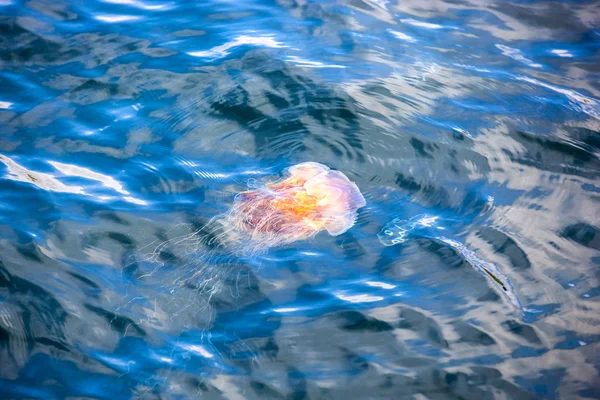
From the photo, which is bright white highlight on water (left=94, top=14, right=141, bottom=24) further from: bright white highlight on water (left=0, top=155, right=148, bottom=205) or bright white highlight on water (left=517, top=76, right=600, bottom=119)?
bright white highlight on water (left=517, top=76, right=600, bottom=119)

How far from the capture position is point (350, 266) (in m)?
4.49

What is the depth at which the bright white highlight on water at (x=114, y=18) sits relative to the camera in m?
7.42

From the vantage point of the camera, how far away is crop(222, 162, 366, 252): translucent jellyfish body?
187 inches

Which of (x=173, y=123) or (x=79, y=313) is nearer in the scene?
(x=79, y=313)

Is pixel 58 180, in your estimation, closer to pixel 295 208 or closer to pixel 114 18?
pixel 295 208

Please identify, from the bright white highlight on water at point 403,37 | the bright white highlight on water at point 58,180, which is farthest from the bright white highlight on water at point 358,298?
the bright white highlight on water at point 403,37

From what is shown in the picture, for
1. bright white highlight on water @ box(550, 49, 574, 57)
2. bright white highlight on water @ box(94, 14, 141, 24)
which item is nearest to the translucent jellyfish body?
bright white highlight on water @ box(94, 14, 141, 24)

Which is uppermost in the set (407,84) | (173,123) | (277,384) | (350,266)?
(407,84)

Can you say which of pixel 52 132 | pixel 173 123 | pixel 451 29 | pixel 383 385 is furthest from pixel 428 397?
pixel 451 29

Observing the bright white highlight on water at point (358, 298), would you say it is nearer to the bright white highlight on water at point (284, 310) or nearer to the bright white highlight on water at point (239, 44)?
the bright white highlight on water at point (284, 310)

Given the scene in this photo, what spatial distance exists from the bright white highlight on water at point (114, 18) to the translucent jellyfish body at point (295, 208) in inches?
148

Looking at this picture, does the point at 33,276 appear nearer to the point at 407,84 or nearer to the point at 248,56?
the point at 248,56

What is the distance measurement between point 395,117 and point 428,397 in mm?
3172

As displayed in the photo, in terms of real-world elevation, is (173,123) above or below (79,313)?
above
